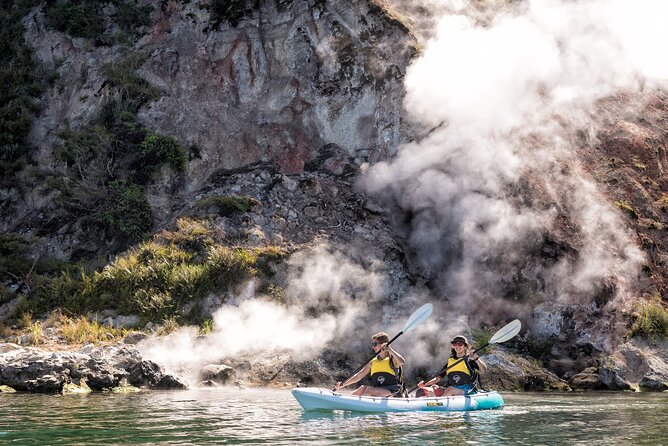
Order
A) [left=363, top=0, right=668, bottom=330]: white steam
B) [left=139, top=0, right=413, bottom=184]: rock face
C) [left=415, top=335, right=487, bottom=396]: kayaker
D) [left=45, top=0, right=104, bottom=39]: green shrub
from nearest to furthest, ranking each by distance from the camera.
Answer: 1. [left=415, top=335, right=487, bottom=396]: kayaker
2. [left=363, top=0, right=668, bottom=330]: white steam
3. [left=139, top=0, right=413, bottom=184]: rock face
4. [left=45, top=0, right=104, bottom=39]: green shrub

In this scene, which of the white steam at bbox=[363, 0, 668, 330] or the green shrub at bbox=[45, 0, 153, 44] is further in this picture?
the green shrub at bbox=[45, 0, 153, 44]

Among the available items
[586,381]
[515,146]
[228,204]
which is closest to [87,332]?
[228,204]

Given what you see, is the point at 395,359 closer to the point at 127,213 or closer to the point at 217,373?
the point at 217,373

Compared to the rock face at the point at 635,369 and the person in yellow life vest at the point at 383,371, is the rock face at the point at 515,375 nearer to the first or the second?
the rock face at the point at 635,369

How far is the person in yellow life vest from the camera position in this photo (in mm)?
14430

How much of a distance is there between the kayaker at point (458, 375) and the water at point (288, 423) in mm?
961

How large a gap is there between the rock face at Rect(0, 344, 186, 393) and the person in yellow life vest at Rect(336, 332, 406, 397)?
5375mm

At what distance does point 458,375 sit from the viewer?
15.5 meters

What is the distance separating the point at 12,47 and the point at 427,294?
21.2m

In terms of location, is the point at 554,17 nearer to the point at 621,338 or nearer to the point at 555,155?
the point at 555,155

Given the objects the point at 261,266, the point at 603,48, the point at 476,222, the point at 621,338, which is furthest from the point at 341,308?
the point at 603,48

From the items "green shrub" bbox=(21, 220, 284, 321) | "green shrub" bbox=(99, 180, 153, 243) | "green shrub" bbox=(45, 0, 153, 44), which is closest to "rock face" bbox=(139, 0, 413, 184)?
→ "green shrub" bbox=(99, 180, 153, 243)

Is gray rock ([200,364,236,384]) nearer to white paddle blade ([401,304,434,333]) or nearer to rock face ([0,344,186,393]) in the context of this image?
rock face ([0,344,186,393])

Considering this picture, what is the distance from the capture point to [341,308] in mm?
22234
